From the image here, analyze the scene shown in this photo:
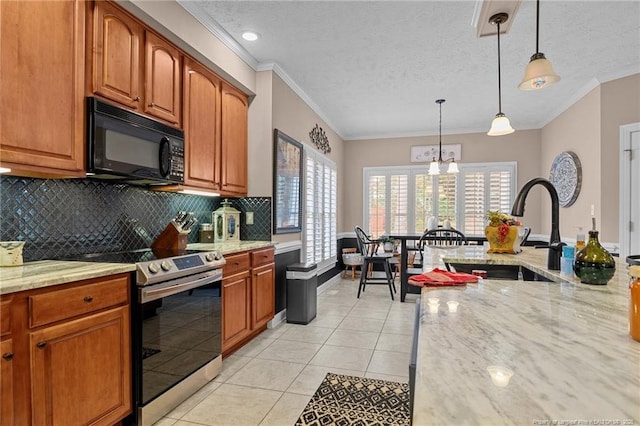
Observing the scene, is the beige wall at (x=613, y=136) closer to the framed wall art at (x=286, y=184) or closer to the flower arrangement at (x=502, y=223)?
the flower arrangement at (x=502, y=223)

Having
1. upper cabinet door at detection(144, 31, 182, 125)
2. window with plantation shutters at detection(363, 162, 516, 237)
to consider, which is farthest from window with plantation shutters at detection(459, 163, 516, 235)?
upper cabinet door at detection(144, 31, 182, 125)

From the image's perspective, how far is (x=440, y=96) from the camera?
14.9ft

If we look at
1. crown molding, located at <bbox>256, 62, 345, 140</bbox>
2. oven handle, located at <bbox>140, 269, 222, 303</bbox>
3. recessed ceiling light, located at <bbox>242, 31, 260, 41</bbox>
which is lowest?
oven handle, located at <bbox>140, 269, 222, 303</bbox>

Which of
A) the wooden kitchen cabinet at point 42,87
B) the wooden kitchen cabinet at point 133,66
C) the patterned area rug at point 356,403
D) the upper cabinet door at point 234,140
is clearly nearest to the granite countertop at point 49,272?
the wooden kitchen cabinet at point 42,87

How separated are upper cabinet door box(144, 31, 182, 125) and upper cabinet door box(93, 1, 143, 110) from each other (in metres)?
0.07

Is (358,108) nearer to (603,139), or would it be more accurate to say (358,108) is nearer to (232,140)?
(232,140)

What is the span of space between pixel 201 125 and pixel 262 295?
5.31 feet

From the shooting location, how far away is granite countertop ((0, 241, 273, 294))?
1362 mm

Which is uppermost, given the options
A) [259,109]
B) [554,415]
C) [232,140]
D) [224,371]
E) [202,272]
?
[259,109]

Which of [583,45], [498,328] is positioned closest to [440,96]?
[583,45]

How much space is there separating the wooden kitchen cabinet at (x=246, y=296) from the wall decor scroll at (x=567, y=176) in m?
3.96

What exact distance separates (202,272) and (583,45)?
3.80 meters

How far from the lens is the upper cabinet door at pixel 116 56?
79.7 inches

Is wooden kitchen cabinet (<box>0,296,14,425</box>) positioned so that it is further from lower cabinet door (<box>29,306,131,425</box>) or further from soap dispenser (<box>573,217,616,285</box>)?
soap dispenser (<box>573,217,616,285</box>)
